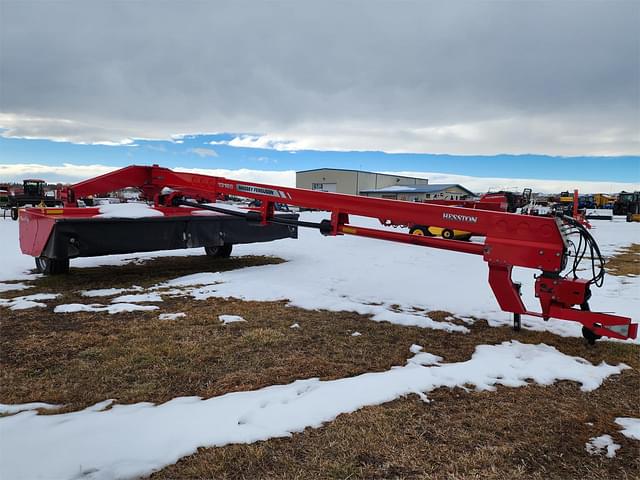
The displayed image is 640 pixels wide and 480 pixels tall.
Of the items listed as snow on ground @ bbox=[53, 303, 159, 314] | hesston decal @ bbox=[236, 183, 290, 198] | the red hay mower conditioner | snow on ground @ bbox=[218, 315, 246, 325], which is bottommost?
snow on ground @ bbox=[53, 303, 159, 314]

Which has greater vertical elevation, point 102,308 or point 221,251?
point 221,251

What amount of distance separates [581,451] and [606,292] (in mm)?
4872

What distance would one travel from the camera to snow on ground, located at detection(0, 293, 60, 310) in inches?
200

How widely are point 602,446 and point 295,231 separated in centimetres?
657

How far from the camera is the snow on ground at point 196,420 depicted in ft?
7.01

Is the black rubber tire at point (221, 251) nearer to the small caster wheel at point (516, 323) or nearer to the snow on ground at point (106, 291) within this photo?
the snow on ground at point (106, 291)

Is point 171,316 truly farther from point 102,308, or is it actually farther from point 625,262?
point 625,262

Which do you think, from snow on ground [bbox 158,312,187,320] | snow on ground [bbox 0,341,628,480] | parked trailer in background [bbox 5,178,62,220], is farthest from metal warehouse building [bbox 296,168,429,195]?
snow on ground [bbox 0,341,628,480]

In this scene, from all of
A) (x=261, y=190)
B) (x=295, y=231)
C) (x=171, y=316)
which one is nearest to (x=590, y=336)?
(x=261, y=190)

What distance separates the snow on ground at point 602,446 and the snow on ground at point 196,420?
716 millimetres

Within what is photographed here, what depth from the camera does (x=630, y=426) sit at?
8.60 ft

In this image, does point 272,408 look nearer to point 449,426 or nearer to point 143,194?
point 449,426

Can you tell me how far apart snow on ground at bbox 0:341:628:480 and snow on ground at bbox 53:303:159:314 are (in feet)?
8.04

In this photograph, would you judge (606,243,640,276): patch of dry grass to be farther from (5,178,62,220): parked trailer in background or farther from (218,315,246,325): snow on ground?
(5,178,62,220): parked trailer in background
